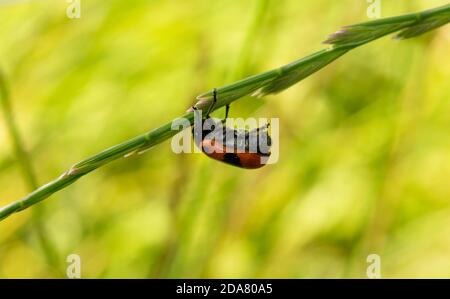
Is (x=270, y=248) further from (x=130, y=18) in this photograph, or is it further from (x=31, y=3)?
(x=31, y=3)

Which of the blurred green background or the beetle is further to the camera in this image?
the blurred green background

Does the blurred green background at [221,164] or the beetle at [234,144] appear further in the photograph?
the blurred green background at [221,164]

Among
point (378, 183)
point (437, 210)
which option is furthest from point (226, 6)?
point (437, 210)
